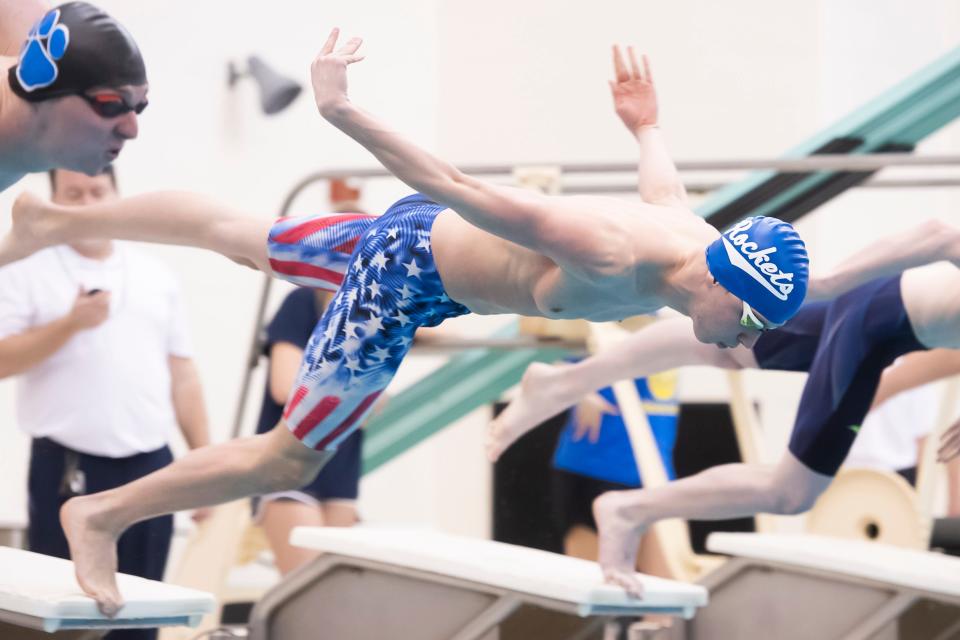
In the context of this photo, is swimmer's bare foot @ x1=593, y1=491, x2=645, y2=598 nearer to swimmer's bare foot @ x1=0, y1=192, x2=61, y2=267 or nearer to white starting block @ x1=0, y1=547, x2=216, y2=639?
white starting block @ x1=0, y1=547, x2=216, y2=639

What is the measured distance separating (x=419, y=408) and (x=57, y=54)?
13.1 feet

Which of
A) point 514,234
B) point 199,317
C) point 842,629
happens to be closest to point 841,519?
point 842,629

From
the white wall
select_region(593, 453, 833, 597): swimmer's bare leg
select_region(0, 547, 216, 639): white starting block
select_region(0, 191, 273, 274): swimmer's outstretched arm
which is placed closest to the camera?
select_region(0, 547, 216, 639): white starting block

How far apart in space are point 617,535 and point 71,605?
71.0 inches

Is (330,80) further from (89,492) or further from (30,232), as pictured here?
(89,492)

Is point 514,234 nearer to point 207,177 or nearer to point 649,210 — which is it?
point 649,210

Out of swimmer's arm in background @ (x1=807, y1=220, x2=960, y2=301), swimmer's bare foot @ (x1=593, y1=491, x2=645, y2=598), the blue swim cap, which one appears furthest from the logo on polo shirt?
swimmer's bare foot @ (x1=593, y1=491, x2=645, y2=598)

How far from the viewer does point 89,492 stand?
4418 millimetres

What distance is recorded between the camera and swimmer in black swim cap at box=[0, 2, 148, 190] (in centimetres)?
322

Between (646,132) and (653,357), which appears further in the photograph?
(653,357)

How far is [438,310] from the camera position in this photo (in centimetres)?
390

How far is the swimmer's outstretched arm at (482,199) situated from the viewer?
10.7 ft

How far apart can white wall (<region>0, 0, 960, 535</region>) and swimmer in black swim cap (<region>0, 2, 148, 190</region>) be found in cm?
522

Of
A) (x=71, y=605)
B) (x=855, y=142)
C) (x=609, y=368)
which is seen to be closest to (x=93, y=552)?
(x=71, y=605)
